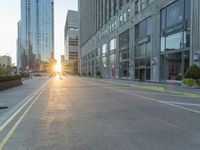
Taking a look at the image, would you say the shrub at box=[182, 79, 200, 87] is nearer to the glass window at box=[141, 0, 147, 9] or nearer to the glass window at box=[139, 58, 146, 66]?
the glass window at box=[139, 58, 146, 66]

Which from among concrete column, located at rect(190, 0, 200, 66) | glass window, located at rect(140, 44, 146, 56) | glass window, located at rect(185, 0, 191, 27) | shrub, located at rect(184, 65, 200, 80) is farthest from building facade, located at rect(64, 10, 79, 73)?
shrub, located at rect(184, 65, 200, 80)

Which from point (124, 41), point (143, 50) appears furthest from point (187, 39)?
point (124, 41)

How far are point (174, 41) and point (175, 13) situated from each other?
3.61 m

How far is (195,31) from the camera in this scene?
1203 inches

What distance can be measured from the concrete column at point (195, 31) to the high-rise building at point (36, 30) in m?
102

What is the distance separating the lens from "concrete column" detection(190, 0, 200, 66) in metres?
30.1

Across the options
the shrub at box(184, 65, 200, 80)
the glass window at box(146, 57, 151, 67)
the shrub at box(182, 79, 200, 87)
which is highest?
the glass window at box(146, 57, 151, 67)

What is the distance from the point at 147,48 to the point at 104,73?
3530 centimetres

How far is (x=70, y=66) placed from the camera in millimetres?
184125

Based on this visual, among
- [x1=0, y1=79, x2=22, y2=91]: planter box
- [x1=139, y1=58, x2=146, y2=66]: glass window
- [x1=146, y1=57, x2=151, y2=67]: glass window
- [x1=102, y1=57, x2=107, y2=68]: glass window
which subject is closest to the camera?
[x1=0, y1=79, x2=22, y2=91]: planter box

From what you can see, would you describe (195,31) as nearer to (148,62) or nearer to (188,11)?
(188,11)

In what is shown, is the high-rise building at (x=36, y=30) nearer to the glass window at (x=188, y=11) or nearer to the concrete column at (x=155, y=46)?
the concrete column at (x=155, y=46)

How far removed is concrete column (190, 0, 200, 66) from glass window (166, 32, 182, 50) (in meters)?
3.35

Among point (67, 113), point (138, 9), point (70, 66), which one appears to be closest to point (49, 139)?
point (67, 113)
